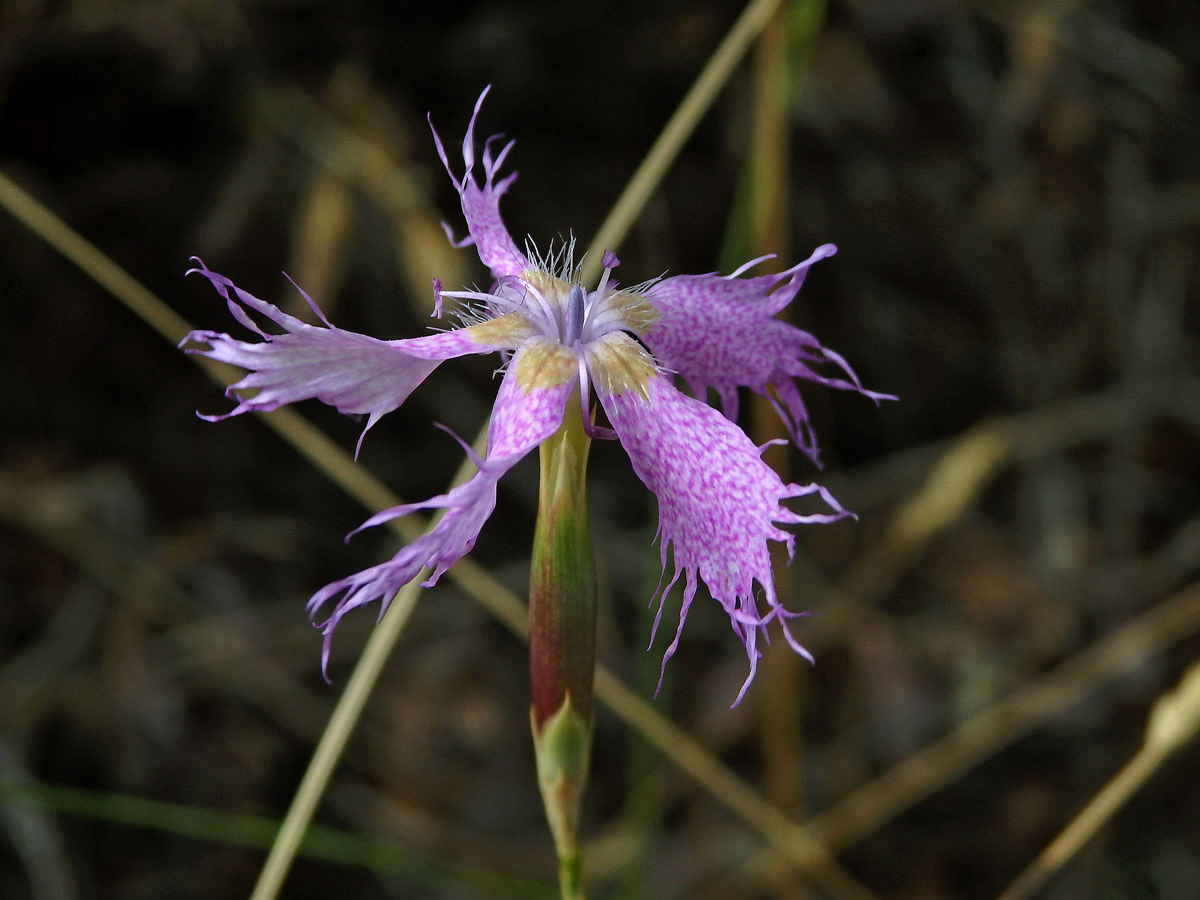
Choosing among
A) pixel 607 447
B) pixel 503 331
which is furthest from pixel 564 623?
pixel 607 447

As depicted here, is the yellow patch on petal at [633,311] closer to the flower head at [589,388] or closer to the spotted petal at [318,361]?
the flower head at [589,388]

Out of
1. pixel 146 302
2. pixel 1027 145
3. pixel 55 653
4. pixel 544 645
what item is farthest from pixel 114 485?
pixel 1027 145

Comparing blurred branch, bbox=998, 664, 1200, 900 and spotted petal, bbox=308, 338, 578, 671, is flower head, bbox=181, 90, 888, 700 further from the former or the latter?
blurred branch, bbox=998, 664, 1200, 900

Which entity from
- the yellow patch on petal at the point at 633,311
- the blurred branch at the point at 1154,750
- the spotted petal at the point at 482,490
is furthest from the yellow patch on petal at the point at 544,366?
the blurred branch at the point at 1154,750

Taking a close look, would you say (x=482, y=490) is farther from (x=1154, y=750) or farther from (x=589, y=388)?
(x=1154, y=750)

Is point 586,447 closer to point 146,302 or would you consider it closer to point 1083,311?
point 146,302

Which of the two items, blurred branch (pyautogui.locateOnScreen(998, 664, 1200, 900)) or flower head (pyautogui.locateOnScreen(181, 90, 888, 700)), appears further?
blurred branch (pyautogui.locateOnScreen(998, 664, 1200, 900))

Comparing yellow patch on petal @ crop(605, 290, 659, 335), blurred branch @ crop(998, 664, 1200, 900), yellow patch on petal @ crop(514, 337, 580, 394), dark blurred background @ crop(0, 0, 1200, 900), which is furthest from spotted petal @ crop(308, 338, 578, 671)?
dark blurred background @ crop(0, 0, 1200, 900)
